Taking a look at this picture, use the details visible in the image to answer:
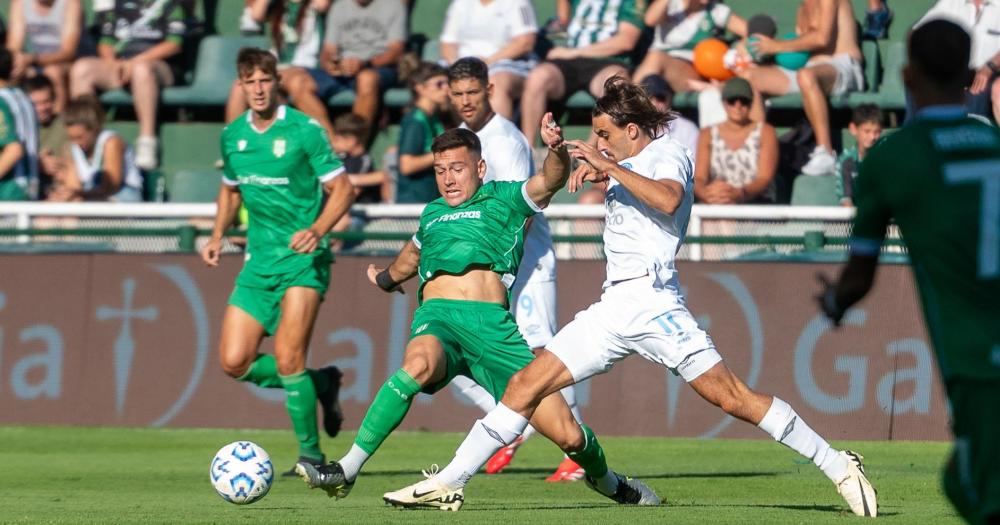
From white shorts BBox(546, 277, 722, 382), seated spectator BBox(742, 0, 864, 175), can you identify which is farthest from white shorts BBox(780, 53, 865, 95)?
white shorts BBox(546, 277, 722, 382)

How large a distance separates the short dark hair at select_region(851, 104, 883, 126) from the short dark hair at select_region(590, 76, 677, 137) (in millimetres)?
6419

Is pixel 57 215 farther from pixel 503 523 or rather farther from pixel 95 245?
pixel 503 523

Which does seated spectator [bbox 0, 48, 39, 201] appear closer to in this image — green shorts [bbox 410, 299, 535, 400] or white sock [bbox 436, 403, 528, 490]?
green shorts [bbox 410, 299, 535, 400]

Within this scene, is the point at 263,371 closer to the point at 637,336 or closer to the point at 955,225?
the point at 637,336

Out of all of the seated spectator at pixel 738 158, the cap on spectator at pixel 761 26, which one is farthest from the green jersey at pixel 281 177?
the cap on spectator at pixel 761 26

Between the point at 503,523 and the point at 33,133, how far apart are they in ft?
33.6

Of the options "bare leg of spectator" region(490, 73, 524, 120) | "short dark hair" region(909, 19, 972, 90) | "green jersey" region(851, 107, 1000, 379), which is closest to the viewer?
"green jersey" region(851, 107, 1000, 379)

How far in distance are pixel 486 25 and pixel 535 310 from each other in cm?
638

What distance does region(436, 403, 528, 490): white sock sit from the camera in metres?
8.12

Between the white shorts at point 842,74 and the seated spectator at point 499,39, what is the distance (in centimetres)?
252

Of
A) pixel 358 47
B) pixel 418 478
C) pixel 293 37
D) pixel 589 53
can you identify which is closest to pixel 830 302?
pixel 418 478

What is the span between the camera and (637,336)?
26.9 ft

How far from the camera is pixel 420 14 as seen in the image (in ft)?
60.4

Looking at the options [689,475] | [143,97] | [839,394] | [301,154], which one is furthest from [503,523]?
[143,97]
